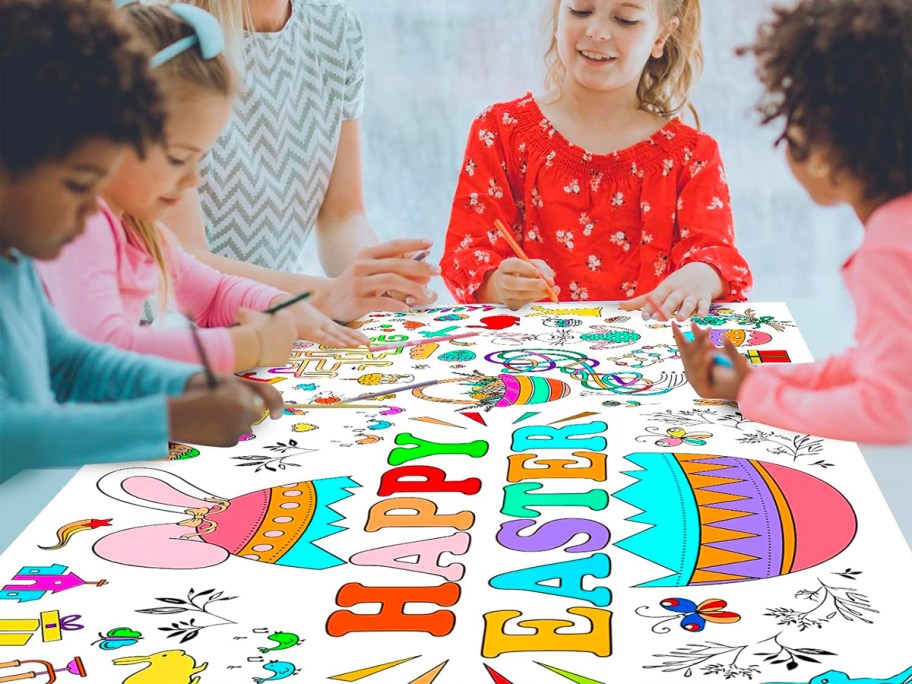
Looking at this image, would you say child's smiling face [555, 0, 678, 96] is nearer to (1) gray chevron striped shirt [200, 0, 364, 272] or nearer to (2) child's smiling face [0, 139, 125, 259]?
(1) gray chevron striped shirt [200, 0, 364, 272]

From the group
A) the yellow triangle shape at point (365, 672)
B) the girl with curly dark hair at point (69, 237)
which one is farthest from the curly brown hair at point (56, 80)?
the yellow triangle shape at point (365, 672)

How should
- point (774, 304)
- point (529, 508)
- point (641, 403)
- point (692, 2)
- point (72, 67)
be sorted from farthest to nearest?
1. point (774, 304)
2. point (641, 403)
3. point (529, 508)
4. point (692, 2)
5. point (72, 67)

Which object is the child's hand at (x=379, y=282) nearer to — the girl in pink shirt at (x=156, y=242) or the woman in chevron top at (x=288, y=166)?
the woman in chevron top at (x=288, y=166)

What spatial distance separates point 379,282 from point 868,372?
8.2 inches

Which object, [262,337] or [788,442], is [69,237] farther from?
[788,442]

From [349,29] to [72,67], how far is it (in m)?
0.32

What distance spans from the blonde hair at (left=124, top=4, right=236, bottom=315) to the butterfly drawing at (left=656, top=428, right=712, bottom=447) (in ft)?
1.77

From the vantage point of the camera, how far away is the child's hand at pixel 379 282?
41cm

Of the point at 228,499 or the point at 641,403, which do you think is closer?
the point at 228,499

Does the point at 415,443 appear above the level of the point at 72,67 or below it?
below

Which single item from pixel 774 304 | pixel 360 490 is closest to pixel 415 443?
pixel 360 490

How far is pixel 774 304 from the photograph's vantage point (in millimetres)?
990

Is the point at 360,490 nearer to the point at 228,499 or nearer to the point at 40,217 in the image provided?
the point at 228,499

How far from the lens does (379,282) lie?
0.41 metres
